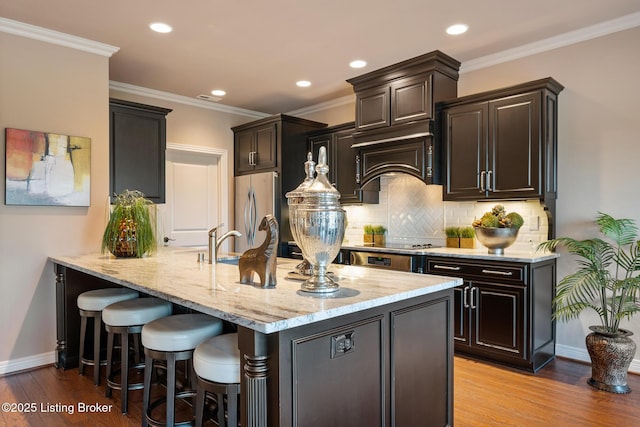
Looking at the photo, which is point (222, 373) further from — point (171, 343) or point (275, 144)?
point (275, 144)

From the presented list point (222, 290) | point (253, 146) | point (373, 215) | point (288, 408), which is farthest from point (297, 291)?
point (253, 146)

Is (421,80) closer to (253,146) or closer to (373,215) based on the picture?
(373,215)

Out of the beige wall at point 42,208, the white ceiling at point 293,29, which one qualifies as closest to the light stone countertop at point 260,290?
the beige wall at point 42,208

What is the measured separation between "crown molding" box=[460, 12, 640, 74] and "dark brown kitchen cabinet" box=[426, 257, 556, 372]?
1861 millimetres

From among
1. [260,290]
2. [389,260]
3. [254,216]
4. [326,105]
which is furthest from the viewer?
[326,105]

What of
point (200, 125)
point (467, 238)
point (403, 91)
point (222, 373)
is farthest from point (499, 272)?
point (200, 125)

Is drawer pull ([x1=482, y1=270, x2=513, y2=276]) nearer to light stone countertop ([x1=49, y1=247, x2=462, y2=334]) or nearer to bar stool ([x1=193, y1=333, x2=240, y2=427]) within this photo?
light stone countertop ([x1=49, y1=247, x2=462, y2=334])

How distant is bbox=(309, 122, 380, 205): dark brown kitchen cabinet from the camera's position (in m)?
4.80

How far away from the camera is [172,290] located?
1857mm

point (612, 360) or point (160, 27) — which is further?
point (160, 27)

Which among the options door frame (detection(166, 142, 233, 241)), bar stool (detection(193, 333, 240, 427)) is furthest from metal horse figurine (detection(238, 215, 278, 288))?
door frame (detection(166, 142, 233, 241))

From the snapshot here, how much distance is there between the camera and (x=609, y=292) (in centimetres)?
335

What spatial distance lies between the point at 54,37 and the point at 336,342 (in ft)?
11.5

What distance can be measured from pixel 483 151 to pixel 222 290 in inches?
108
